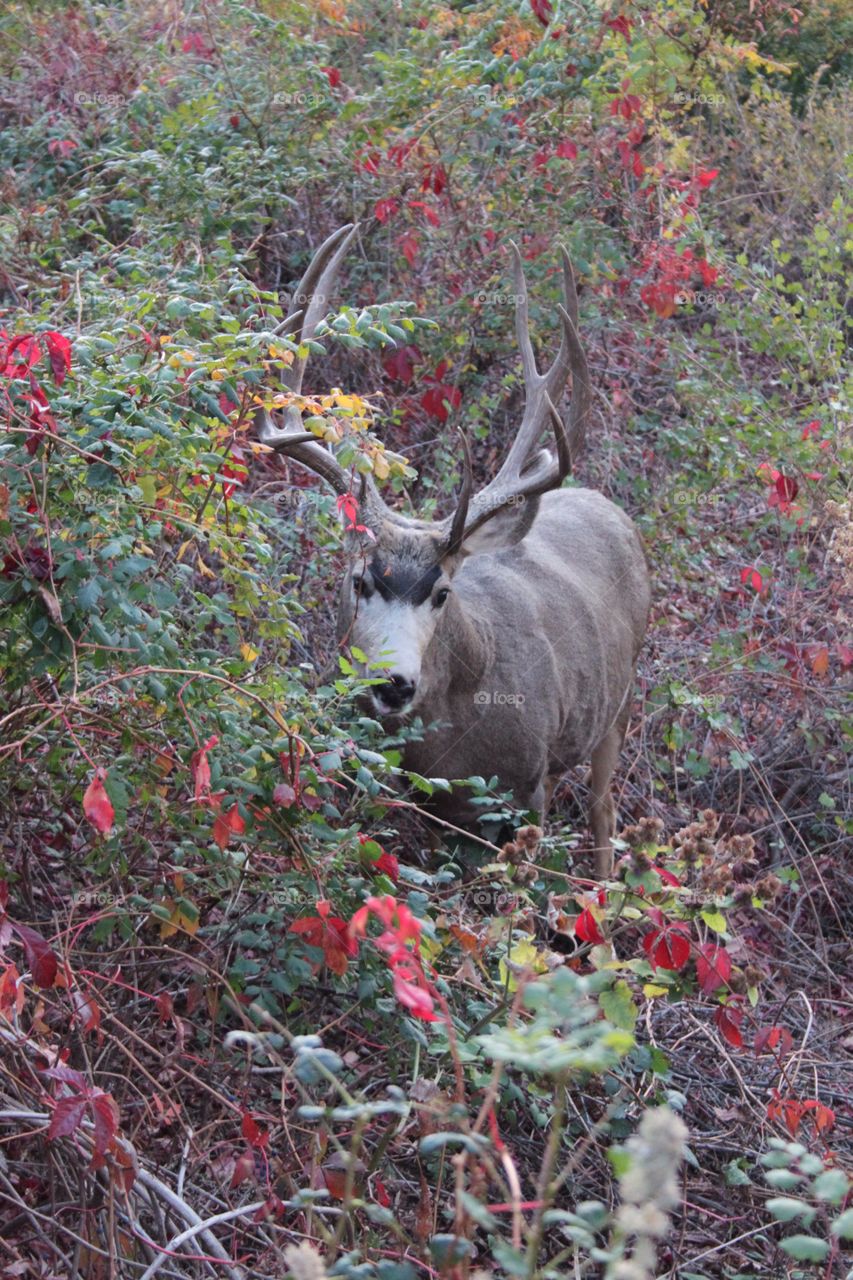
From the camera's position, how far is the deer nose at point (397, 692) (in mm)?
4879

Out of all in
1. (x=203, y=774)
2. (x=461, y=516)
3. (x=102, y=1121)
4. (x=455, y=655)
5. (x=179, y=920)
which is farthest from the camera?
(x=455, y=655)

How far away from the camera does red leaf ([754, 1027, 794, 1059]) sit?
3.82 m

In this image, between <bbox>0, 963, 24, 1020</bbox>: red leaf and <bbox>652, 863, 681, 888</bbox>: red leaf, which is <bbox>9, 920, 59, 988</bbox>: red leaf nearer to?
<bbox>0, 963, 24, 1020</bbox>: red leaf

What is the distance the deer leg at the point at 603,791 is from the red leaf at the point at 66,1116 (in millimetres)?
4232

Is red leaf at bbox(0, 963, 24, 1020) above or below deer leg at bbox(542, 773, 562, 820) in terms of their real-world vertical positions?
above

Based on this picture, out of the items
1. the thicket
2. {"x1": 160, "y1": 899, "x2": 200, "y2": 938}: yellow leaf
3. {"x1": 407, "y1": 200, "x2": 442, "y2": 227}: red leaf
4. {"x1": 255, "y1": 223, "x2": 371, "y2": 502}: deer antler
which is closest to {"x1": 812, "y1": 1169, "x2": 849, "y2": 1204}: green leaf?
the thicket

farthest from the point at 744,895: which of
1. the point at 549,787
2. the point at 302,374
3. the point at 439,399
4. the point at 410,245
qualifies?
the point at 410,245

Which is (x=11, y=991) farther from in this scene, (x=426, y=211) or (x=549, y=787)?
(x=426, y=211)

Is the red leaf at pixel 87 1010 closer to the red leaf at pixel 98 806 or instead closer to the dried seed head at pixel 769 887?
the red leaf at pixel 98 806

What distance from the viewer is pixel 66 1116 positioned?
8.80ft

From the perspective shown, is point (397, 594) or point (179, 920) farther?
point (397, 594)

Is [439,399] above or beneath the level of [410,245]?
beneath

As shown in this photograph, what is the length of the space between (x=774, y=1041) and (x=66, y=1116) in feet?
6.61

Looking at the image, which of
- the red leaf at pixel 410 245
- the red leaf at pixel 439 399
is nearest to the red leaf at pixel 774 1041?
the red leaf at pixel 439 399
